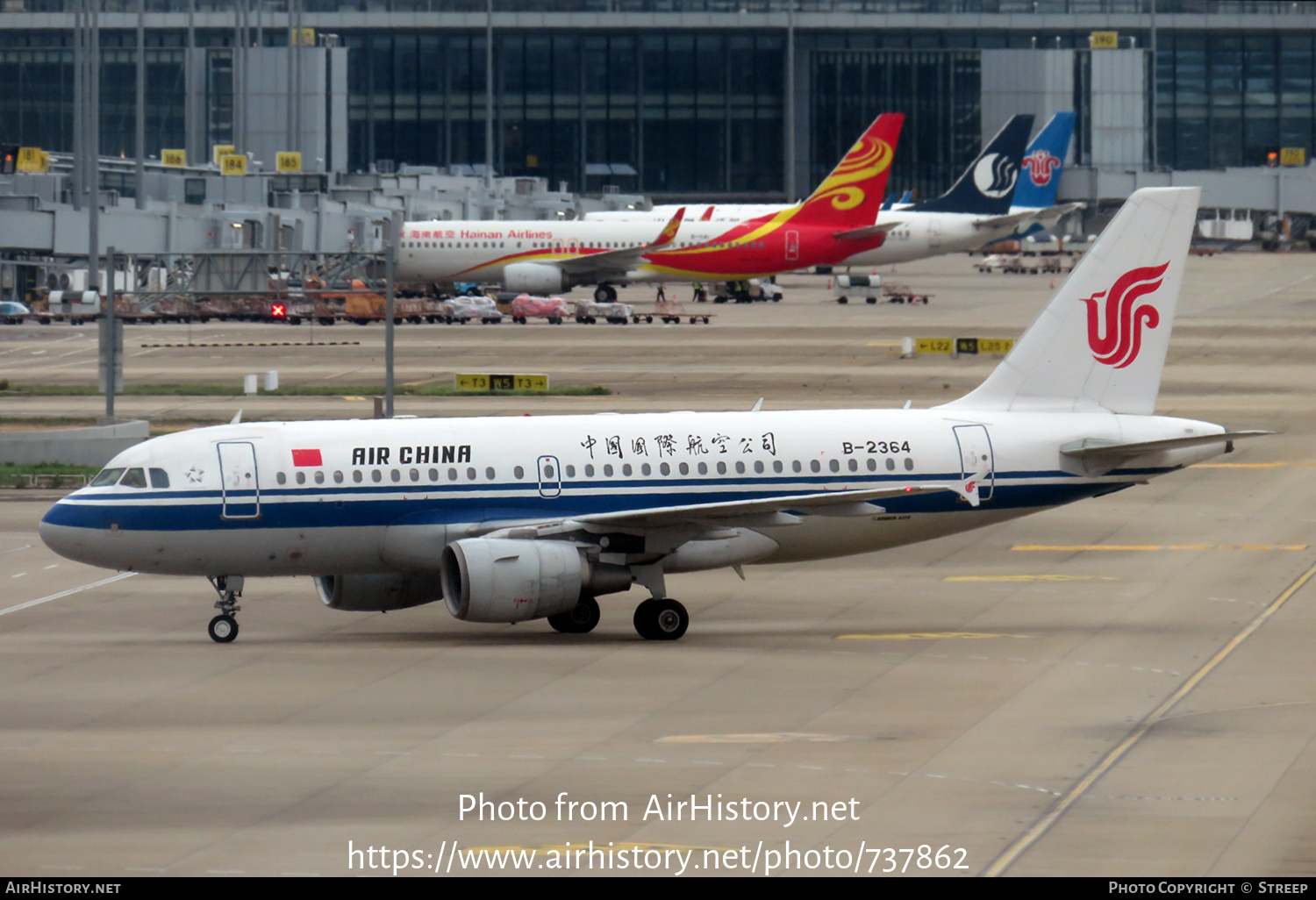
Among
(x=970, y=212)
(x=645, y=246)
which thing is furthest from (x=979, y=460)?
(x=970, y=212)

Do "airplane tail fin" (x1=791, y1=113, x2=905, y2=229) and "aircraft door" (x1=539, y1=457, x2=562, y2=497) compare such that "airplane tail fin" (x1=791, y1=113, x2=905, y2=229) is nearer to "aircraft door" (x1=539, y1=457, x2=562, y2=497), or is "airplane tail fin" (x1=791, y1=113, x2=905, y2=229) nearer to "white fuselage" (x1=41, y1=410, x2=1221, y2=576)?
"white fuselage" (x1=41, y1=410, x2=1221, y2=576)

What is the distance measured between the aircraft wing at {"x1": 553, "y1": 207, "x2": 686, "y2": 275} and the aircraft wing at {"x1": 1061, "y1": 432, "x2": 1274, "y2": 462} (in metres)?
82.7

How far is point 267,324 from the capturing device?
110938mm

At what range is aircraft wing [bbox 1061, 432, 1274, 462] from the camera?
33688 millimetres

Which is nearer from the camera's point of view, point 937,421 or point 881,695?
point 881,695

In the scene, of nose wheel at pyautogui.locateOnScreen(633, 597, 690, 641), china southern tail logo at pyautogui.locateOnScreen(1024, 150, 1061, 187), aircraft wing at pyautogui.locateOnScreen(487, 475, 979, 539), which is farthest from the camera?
china southern tail logo at pyautogui.locateOnScreen(1024, 150, 1061, 187)

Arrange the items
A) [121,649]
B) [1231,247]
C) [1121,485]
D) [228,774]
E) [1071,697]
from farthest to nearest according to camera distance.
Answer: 1. [1231,247]
2. [1121,485]
3. [121,649]
4. [1071,697]
5. [228,774]

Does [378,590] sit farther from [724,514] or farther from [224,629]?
[724,514]

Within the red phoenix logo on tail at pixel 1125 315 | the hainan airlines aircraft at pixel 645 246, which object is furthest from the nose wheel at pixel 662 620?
the hainan airlines aircraft at pixel 645 246

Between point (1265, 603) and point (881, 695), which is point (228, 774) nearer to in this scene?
point (881, 695)

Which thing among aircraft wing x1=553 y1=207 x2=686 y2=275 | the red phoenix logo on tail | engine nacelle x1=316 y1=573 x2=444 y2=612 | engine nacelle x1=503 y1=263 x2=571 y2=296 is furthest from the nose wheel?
engine nacelle x1=503 y1=263 x2=571 y2=296

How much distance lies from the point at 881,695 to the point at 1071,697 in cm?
267

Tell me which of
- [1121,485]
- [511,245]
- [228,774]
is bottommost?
[228,774]

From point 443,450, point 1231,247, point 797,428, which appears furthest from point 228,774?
point 1231,247
